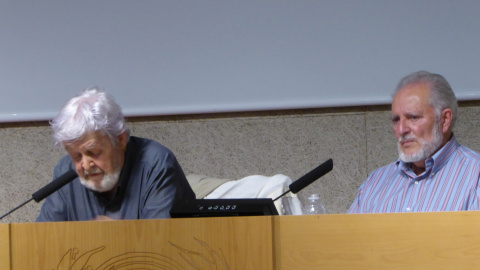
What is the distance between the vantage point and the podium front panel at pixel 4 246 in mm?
1760

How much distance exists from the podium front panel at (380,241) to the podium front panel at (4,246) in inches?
24.0

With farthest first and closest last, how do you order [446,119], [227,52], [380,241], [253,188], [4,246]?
[227,52], [253,188], [446,119], [4,246], [380,241]

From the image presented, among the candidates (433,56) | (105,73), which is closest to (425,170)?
(433,56)

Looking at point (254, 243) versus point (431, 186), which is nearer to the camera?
point (254, 243)

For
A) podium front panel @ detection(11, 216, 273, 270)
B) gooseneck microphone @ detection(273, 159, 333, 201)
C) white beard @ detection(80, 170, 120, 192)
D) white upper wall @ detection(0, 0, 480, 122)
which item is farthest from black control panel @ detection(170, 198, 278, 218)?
white upper wall @ detection(0, 0, 480, 122)

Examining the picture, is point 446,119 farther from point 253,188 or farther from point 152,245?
point 152,245

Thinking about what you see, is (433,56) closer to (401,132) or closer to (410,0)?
(410,0)

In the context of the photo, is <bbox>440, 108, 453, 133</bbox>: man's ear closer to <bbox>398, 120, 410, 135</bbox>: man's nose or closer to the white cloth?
<bbox>398, 120, 410, 135</bbox>: man's nose

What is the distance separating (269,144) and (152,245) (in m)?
1.82

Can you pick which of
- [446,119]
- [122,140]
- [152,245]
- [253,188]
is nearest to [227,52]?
[253,188]

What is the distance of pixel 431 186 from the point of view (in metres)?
2.65

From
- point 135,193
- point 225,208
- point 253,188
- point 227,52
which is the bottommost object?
point 253,188

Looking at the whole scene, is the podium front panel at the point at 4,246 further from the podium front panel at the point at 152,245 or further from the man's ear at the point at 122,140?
the man's ear at the point at 122,140

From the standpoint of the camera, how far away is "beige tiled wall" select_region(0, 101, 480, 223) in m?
3.40
